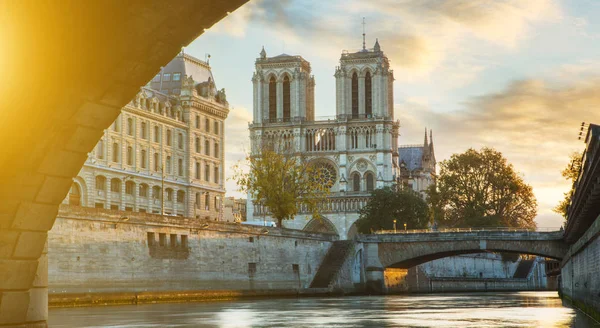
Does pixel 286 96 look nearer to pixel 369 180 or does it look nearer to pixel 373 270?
pixel 369 180

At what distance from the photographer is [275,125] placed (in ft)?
443

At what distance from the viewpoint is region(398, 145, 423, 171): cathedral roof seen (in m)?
174

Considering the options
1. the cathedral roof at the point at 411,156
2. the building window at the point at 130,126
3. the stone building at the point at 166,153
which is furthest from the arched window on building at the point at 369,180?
the building window at the point at 130,126

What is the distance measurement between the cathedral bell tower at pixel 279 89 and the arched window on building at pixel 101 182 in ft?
184

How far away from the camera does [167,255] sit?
182ft

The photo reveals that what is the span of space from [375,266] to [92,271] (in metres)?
33.6

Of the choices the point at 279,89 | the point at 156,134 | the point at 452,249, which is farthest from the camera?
the point at 279,89

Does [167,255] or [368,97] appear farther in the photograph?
[368,97]

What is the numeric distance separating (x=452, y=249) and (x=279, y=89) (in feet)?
213

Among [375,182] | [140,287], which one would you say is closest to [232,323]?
[140,287]

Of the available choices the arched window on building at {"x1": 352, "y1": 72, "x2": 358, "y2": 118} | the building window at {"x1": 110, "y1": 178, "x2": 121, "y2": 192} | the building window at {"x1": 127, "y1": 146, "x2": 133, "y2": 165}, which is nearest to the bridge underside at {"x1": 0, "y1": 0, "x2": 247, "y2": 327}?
the building window at {"x1": 110, "y1": 178, "x2": 121, "y2": 192}

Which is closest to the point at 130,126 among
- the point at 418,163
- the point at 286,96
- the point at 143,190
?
the point at 143,190

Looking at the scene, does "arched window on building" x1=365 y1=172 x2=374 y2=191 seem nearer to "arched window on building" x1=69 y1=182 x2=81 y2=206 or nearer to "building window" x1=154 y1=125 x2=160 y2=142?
"building window" x1=154 y1=125 x2=160 y2=142

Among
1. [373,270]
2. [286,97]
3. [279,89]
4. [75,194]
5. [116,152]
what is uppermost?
[279,89]
